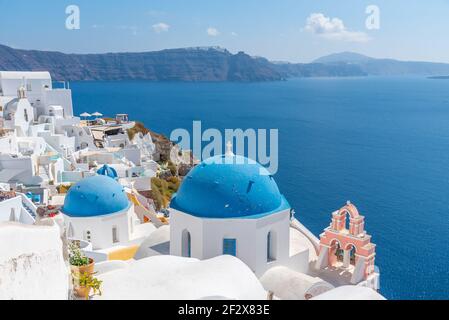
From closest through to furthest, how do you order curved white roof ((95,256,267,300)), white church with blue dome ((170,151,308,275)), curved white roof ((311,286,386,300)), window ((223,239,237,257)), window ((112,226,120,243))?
1. curved white roof ((311,286,386,300))
2. curved white roof ((95,256,267,300))
3. white church with blue dome ((170,151,308,275))
4. window ((223,239,237,257))
5. window ((112,226,120,243))

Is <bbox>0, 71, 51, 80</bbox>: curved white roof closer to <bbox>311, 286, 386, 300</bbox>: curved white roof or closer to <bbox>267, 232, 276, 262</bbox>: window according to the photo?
<bbox>267, 232, 276, 262</bbox>: window

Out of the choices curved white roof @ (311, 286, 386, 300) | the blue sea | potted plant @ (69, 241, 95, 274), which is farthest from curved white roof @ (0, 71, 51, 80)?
curved white roof @ (311, 286, 386, 300)

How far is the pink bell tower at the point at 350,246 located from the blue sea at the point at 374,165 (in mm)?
14417

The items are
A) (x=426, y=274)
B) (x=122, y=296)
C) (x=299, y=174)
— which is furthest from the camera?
(x=299, y=174)

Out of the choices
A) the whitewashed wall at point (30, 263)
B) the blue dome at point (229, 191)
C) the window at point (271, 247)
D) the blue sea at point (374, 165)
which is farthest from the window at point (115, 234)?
A: the blue sea at point (374, 165)

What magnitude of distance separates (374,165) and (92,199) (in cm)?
5119

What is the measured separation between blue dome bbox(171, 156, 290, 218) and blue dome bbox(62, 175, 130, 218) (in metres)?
4.39

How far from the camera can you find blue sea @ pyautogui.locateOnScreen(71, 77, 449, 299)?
34594mm

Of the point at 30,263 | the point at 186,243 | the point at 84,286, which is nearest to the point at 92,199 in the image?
the point at 186,243

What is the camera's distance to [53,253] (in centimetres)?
801

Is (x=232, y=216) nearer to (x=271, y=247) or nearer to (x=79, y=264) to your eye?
(x=271, y=247)

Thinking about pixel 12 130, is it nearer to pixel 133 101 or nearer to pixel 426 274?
pixel 426 274
